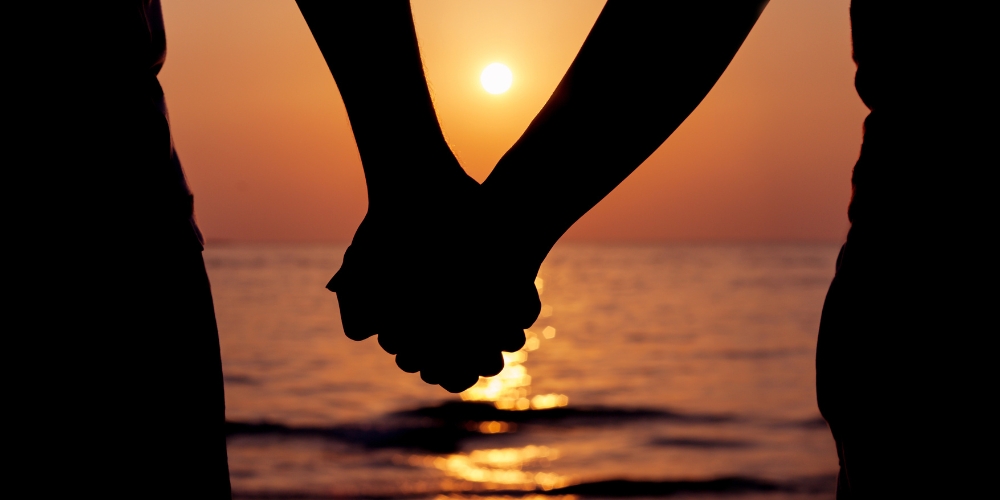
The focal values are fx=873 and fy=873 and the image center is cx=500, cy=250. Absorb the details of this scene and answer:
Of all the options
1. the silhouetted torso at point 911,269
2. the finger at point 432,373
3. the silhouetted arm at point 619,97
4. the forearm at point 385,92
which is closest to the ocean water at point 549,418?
the finger at point 432,373

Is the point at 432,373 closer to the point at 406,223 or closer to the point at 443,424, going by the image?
the point at 406,223

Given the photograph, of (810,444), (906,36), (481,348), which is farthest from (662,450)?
(906,36)

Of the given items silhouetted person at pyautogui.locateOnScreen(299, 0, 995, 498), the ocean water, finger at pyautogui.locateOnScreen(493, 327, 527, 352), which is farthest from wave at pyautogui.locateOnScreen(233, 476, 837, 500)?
silhouetted person at pyautogui.locateOnScreen(299, 0, 995, 498)

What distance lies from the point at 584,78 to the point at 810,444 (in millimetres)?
8777

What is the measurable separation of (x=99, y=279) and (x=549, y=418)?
33.7ft

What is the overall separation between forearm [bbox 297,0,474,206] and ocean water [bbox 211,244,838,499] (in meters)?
0.29

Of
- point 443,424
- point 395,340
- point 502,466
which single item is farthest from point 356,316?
point 443,424

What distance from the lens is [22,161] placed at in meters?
1.09

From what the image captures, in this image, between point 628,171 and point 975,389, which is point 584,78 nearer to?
point 628,171

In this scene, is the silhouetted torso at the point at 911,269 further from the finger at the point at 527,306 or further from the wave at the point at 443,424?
the wave at the point at 443,424

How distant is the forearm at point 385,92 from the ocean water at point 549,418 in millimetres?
286

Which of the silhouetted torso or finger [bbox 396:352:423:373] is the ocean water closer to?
finger [bbox 396:352:423:373]

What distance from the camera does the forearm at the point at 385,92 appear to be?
4.40 ft

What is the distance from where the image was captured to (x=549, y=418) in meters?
11.1
